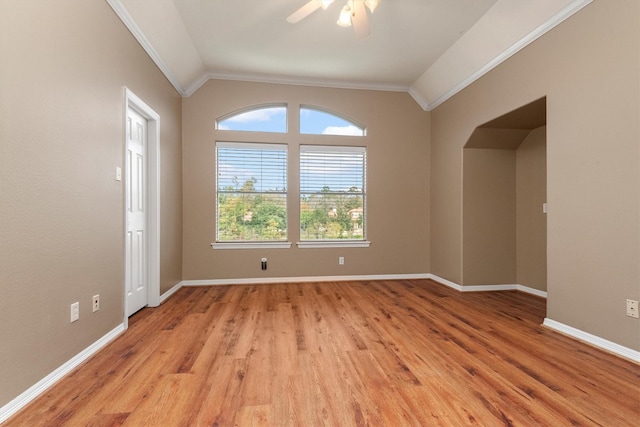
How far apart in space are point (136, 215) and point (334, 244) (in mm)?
2670

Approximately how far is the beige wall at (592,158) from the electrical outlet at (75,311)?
3748 millimetres

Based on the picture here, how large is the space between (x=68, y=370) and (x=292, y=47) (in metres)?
3.71

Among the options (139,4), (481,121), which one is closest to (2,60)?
(139,4)

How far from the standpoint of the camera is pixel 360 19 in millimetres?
2551

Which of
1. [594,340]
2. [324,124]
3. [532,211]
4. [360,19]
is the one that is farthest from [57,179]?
[532,211]

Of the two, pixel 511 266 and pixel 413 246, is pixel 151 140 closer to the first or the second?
pixel 413 246

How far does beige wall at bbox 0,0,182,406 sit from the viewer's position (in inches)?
61.1

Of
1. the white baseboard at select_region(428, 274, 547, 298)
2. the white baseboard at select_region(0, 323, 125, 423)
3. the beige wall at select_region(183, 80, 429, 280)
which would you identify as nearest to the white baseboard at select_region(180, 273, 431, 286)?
the beige wall at select_region(183, 80, 429, 280)

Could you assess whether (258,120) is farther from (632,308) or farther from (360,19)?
(632,308)

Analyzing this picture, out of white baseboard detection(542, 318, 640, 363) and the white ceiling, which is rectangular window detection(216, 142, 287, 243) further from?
white baseboard detection(542, 318, 640, 363)

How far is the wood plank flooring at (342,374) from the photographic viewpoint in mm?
1543

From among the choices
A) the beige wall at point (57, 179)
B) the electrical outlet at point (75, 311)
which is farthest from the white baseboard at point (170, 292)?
the electrical outlet at point (75, 311)

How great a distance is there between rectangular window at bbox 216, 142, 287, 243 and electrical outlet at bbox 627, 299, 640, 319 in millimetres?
3681

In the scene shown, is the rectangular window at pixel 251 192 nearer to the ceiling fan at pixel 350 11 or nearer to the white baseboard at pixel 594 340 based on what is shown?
the ceiling fan at pixel 350 11
